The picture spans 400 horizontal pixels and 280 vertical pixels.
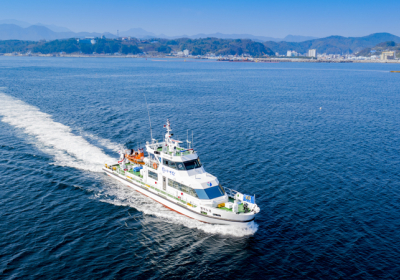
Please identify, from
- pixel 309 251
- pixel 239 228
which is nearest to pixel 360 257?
pixel 309 251

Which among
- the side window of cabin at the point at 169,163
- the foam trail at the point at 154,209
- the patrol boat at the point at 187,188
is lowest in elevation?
the foam trail at the point at 154,209

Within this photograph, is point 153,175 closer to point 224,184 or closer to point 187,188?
point 187,188

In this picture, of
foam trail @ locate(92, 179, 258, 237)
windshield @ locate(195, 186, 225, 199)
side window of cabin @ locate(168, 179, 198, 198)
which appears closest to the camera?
foam trail @ locate(92, 179, 258, 237)

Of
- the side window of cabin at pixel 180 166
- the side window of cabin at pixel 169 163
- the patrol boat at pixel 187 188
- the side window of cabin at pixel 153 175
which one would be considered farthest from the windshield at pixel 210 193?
the side window of cabin at pixel 153 175

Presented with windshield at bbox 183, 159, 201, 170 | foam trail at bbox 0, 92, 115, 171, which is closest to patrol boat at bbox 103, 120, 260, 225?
windshield at bbox 183, 159, 201, 170

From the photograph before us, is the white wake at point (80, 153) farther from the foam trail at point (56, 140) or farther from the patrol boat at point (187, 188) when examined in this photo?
the patrol boat at point (187, 188)

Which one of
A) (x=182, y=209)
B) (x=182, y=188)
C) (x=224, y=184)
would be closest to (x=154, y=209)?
(x=182, y=209)

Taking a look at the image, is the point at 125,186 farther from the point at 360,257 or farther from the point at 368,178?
the point at 368,178

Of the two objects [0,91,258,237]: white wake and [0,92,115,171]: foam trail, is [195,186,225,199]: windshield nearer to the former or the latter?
[0,91,258,237]: white wake
